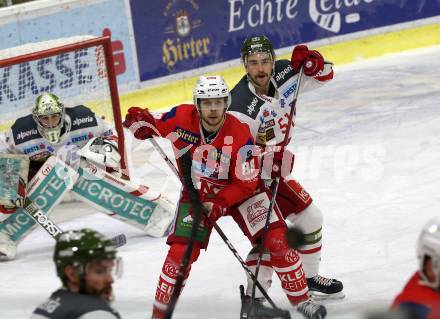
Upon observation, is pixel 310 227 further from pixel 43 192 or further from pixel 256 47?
pixel 43 192

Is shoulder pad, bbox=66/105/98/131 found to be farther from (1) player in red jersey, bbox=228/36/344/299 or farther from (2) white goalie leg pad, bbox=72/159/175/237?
(1) player in red jersey, bbox=228/36/344/299

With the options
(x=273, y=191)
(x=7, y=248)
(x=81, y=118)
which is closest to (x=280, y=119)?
(x=273, y=191)

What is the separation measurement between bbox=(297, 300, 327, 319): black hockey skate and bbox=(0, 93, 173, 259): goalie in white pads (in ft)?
5.99

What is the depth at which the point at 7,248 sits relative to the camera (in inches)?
254

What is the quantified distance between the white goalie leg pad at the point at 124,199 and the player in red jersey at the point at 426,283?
362 centimetres

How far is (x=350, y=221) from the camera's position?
6492 millimetres

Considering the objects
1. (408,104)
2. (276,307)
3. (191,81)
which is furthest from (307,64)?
(191,81)

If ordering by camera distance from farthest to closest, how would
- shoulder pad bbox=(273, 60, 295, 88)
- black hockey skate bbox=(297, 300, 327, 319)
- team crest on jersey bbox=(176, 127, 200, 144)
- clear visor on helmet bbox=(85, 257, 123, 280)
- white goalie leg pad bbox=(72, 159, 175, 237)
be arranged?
white goalie leg pad bbox=(72, 159, 175, 237), shoulder pad bbox=(273, 60, 295, 88), black hockey skate bbox=(297, 300, 327, 319), team crest on jersey bbox=(176, 127, 200, 144), clear visor on helmet bbox=(85, 257, 123, 280)

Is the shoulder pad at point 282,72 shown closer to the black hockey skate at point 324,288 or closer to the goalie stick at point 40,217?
the black hockey skate at point 324,288

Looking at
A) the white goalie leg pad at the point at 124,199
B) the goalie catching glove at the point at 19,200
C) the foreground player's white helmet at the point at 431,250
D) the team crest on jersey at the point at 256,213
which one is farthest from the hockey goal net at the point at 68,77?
the foreground player's white helmet at the point at 431,250

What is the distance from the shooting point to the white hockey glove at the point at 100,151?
652cm

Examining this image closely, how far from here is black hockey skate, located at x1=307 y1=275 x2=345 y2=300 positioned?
17.8 feet

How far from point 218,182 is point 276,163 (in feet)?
1.29

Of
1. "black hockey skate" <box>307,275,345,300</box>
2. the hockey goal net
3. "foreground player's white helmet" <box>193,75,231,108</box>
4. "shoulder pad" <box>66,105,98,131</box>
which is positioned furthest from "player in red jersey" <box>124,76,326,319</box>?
the hockey goal net
